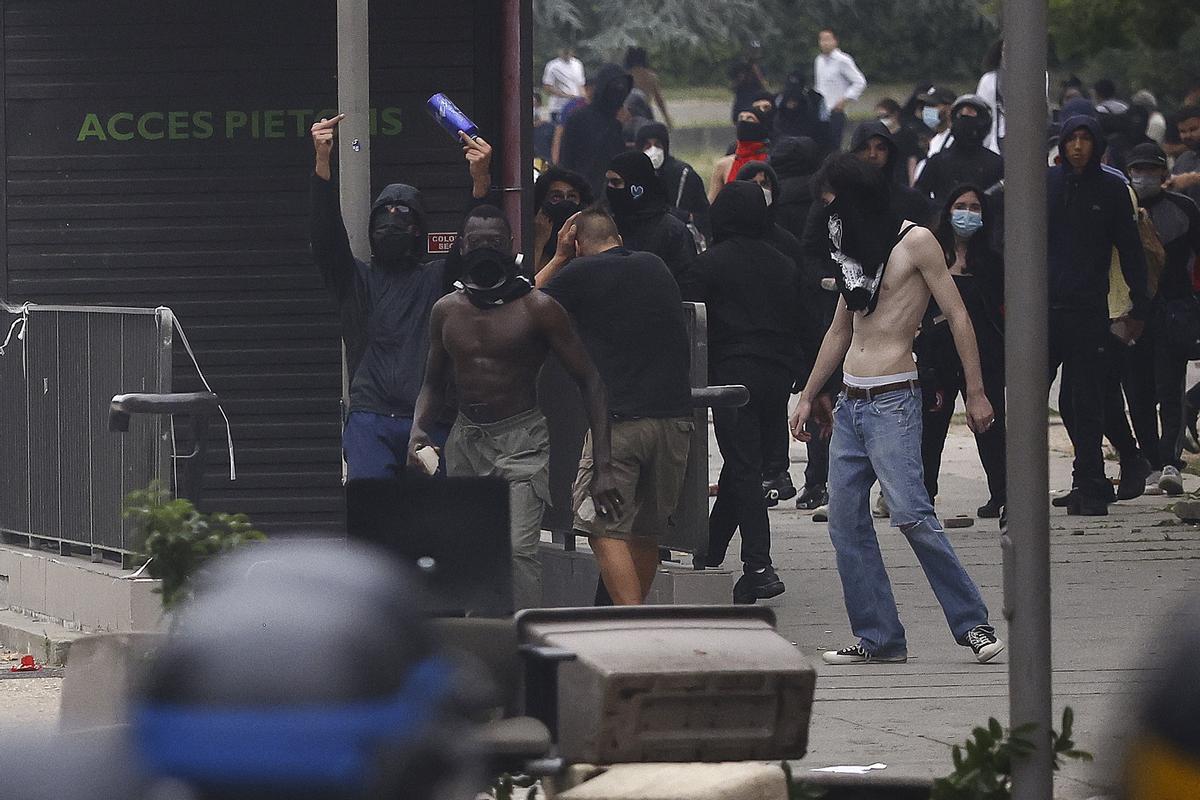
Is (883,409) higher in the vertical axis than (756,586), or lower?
higher

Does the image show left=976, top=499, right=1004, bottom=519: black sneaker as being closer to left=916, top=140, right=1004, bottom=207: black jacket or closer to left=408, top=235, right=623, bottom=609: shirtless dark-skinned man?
left=916, top=140, right=1004, bottom=207: black jacket

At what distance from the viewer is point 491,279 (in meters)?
8.11

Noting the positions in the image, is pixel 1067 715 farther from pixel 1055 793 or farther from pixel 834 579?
pixel 834 579

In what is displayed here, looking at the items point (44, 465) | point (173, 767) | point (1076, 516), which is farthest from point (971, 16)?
point (173, 767)

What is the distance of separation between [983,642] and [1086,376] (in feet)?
12.4

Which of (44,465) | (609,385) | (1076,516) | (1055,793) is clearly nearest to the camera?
(1055,793)

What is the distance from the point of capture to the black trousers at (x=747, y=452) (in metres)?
9.59

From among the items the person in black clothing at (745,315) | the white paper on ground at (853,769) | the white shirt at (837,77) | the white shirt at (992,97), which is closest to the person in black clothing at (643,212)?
the person in black clothing at (745,315)

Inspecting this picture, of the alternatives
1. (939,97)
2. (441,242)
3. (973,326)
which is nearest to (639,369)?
(441,242)

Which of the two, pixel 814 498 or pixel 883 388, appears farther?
pixel 814 498

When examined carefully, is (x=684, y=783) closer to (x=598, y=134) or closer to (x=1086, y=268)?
(x=1086, y=268)

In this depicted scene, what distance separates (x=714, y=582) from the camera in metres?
8.80

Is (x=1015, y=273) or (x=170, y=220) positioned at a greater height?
(x=170, y=220)

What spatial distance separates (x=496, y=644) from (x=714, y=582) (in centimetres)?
366
